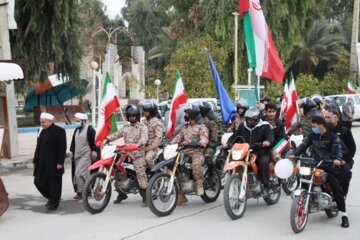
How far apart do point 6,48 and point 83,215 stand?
779 cm

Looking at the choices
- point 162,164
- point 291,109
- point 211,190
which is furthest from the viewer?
point 291,109

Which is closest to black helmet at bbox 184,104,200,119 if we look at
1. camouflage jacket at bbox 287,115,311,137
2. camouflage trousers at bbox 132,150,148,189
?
camouflage trousers at bbox 132,150,148,189

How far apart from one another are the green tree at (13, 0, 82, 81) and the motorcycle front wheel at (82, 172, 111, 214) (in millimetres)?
8863

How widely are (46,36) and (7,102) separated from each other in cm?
283

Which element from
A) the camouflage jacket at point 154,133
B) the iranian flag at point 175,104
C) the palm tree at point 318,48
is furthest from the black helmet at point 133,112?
the palm tree at point 318,48

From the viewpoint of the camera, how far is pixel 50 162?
26.2 feet

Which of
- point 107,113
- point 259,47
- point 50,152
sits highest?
point 259,47

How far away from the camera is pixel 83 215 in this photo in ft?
24.9

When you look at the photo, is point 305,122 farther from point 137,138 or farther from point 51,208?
point 51,208

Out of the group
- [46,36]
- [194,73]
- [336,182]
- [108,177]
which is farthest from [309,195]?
[194,73]

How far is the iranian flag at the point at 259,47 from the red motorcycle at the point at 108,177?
3.65m

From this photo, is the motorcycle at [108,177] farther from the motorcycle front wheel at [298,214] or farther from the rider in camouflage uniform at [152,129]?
the motorcycle front wheel at [298,214]


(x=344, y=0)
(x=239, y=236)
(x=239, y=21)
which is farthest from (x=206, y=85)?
(x=344, y=0)

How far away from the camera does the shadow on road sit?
8.01 metres
